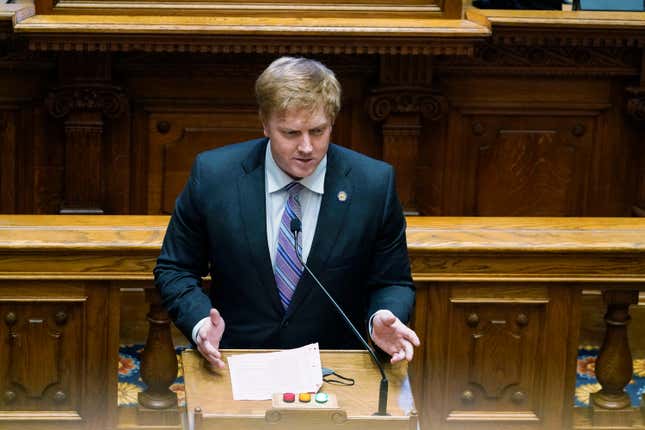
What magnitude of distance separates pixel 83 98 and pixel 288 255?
2629mm

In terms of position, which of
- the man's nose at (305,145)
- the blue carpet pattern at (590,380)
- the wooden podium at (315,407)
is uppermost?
the man's nose at (305,145)

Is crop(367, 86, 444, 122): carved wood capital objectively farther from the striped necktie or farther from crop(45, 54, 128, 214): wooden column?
the striped necktie

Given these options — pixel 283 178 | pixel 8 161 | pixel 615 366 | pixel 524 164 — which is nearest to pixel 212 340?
pixel 283 178

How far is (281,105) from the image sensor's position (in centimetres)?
283

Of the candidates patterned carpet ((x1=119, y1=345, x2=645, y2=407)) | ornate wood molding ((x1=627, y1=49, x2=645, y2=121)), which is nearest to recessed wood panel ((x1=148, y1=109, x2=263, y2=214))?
patterned carpet ((x1=119, y1=345, x2=645, y2=407))

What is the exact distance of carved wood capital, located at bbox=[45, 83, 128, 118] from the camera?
540 cm

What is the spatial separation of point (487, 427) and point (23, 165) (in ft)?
9.06

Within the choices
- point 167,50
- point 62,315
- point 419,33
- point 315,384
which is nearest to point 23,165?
point 167,50

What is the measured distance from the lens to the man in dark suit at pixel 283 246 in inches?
119

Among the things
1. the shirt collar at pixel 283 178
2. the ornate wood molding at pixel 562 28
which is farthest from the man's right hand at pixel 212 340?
the ornate wood molding at pixel 562 28

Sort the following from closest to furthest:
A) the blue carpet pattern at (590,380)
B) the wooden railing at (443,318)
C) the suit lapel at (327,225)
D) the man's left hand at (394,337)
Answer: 1. the man's left hand at (394,337)
2. the suit lapel at (327,225)
3. the wooden railing at (443,318)
4. the blue carpet pattern at (590,380)

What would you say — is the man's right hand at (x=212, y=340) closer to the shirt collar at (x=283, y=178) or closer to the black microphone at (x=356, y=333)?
the black microphone at (x=356, y=333)

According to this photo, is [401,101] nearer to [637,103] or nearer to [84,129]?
[637,103]

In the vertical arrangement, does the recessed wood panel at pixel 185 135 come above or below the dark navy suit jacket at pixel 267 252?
below
